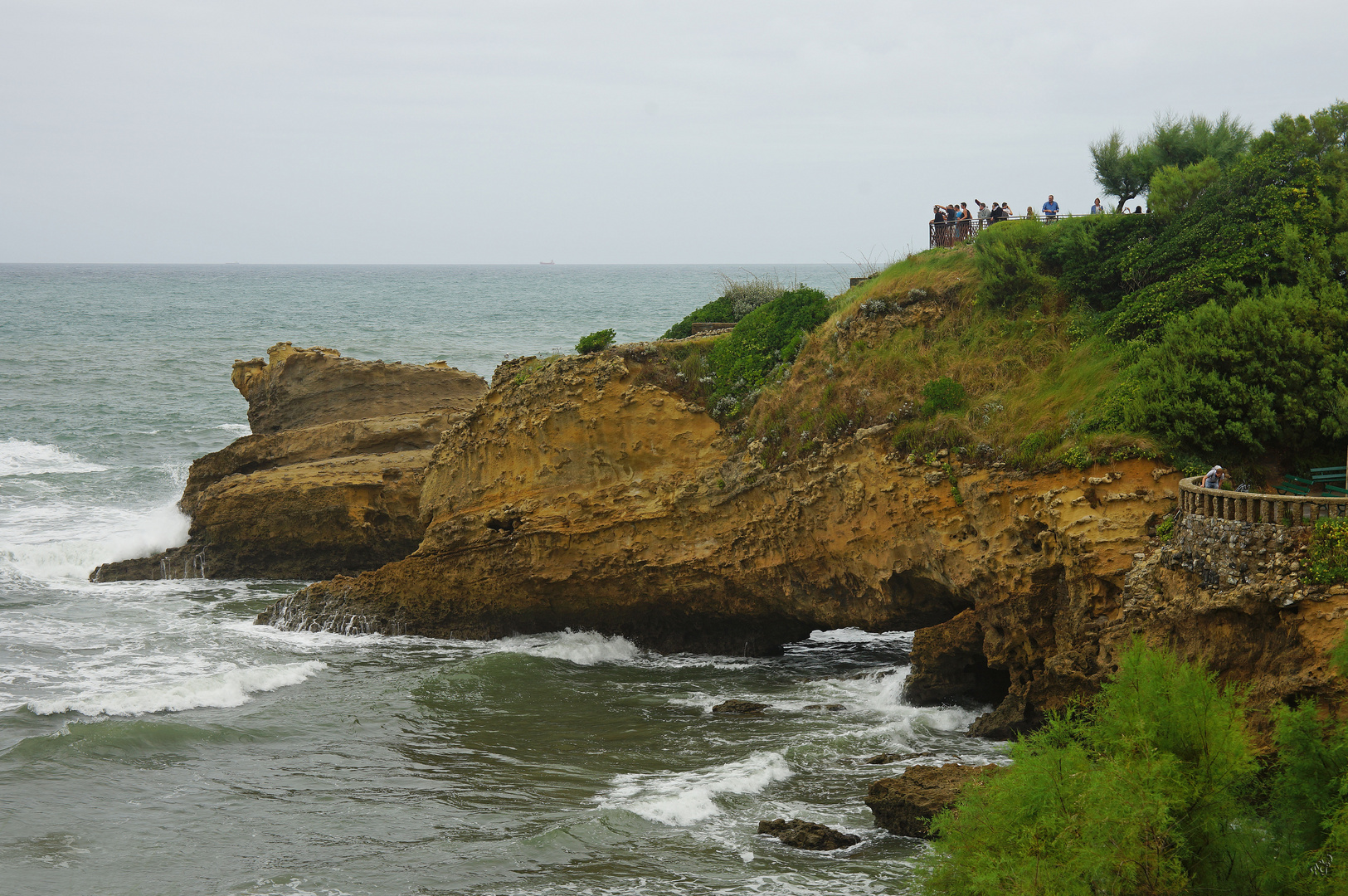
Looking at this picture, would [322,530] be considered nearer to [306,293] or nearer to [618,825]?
[618,825]

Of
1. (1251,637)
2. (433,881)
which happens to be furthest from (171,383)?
(1251,637)

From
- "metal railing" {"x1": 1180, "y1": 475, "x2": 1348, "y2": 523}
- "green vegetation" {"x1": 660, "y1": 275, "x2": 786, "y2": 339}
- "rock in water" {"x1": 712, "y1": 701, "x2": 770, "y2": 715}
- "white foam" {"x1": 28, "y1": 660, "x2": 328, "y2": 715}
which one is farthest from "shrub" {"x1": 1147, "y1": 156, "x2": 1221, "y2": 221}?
"white foam" {"x1": 28, "y1": 660, "x2": 328, "y2": 715}

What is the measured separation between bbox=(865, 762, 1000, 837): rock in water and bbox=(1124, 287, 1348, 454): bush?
551 centimetres

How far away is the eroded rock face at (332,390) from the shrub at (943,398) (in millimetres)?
16157

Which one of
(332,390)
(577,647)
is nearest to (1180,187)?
(577,647)

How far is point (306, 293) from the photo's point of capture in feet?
433

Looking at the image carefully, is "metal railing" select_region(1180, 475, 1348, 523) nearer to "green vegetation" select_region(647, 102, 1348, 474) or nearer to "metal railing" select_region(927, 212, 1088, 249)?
"green vegetation" select_region(647, 102, 1348, 474)

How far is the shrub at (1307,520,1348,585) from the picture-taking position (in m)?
11.7

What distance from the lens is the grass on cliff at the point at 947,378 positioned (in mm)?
16062

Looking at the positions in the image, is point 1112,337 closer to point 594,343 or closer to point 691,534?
point 691,534

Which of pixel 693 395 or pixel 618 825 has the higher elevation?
pixel 693 395

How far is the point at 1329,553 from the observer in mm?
11781

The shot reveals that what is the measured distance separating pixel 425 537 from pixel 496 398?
3.21 meters

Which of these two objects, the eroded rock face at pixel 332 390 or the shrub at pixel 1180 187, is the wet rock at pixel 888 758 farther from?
the eroded rock face at pixel 332 390
